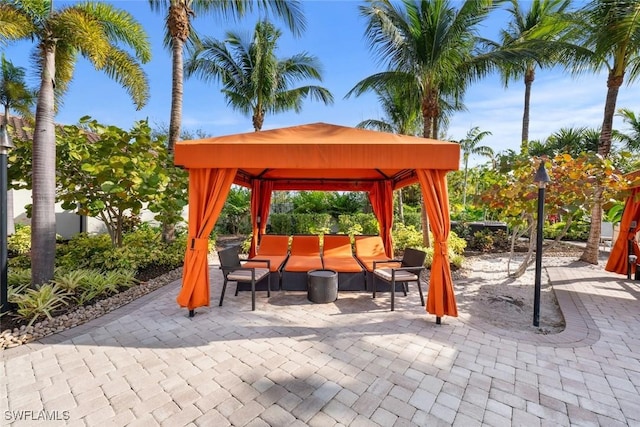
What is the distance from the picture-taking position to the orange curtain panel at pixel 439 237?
424 cm

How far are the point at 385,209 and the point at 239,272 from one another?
455cm

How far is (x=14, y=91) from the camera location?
14555mm

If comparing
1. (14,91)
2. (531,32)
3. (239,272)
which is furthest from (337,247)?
(14,91)

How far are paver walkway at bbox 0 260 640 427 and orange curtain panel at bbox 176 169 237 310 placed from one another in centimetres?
44

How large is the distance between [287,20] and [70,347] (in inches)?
355

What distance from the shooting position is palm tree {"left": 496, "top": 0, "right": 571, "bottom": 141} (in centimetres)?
804

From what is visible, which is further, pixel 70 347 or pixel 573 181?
pixel 573 181

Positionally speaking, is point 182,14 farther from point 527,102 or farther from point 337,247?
point 527,102

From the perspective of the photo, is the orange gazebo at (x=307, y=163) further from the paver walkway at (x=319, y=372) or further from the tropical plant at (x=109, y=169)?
the tropical plant at (x=109, y=169)

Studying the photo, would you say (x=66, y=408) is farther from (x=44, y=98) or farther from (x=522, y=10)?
(x=522, y=10)

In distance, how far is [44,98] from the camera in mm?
4949

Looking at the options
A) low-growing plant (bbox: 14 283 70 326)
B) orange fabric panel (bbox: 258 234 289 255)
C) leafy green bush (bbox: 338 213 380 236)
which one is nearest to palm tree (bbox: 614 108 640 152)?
leafy green bush (bbox: 338 213 380 236)

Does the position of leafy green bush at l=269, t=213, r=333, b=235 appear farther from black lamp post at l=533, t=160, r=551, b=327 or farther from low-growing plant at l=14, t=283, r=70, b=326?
black lamp post at l=533, t=160, r=551, b=327

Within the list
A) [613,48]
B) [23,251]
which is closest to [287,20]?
[613,48]
